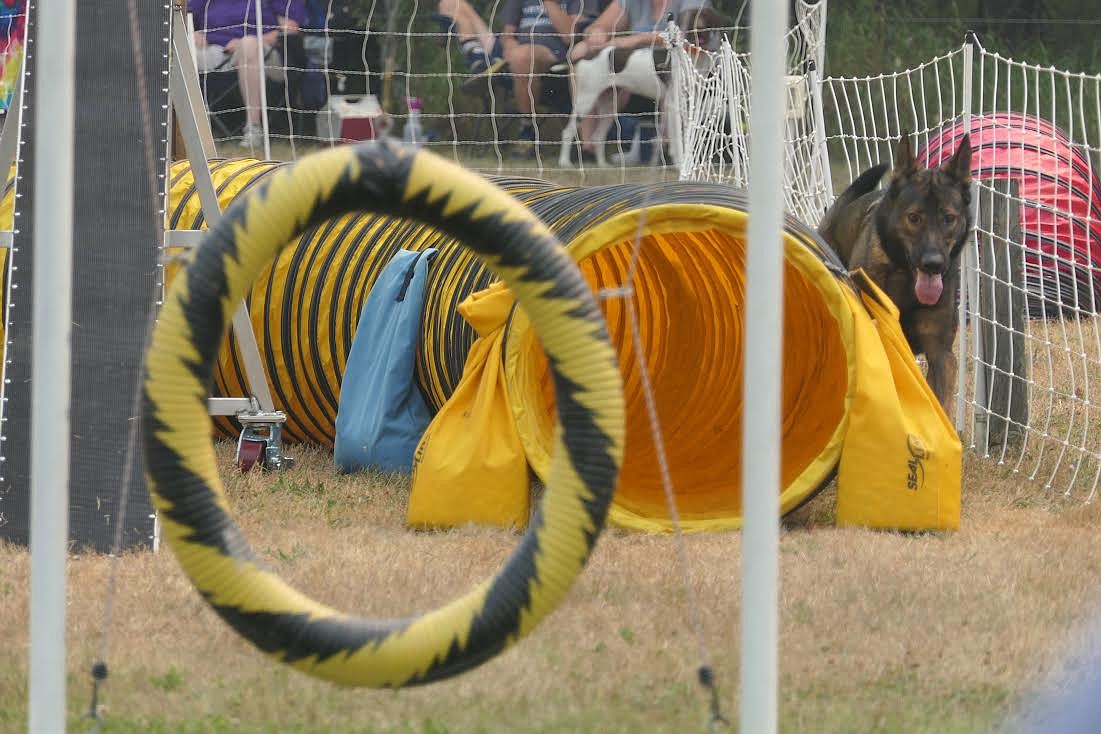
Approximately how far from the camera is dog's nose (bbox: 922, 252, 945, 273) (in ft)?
18.2

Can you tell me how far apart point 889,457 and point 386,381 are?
1.87m

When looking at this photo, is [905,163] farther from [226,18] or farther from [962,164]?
[226,18]

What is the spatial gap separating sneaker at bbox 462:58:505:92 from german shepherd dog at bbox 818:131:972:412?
776 centimetres

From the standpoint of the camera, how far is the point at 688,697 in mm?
3117

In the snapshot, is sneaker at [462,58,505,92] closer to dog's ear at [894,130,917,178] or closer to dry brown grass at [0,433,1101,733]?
dog's ear at [894,130,917,178]

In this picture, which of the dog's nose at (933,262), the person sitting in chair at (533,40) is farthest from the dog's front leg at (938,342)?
the person sitting in chair at (533,40)

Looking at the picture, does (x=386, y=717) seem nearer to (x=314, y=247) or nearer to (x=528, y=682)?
(x=528, y=682)

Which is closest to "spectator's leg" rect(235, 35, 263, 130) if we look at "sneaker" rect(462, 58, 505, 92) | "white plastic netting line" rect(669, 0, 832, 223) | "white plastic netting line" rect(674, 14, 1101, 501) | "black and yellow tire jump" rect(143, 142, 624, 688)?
"sneaker" rect(462, 58, 505, 92)

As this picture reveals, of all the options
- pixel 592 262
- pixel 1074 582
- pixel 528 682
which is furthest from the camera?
pixel 592 262

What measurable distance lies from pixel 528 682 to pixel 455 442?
145 cm

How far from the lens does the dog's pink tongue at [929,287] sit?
221 inches

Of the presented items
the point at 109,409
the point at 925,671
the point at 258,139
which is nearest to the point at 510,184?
the point at 109,409

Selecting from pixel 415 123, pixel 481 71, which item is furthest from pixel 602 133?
pixel 415 123

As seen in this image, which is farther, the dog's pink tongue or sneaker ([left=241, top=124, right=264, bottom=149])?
sneaker ([left=241, top=124, right=264, bottom=149])
